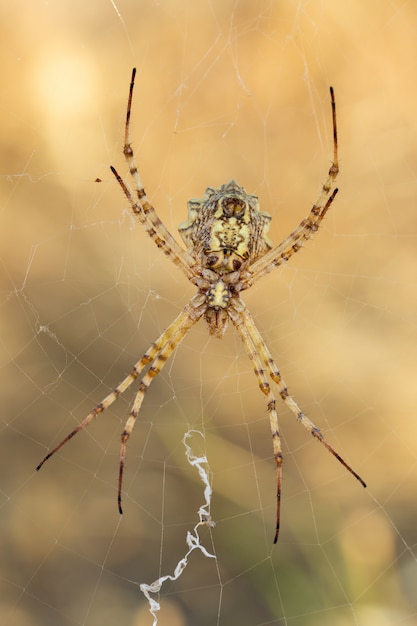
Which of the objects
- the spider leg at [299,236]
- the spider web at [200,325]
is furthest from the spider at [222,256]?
the spider web at [200,325]

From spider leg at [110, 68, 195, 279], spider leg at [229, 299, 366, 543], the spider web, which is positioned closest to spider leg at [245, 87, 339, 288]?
spider leg at [229, 299, 366, 543]

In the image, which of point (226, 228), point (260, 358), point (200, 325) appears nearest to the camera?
point (226, 228)

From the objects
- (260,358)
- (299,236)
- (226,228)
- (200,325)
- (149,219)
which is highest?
(149,219)

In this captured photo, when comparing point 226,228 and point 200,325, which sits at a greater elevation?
point 226,228

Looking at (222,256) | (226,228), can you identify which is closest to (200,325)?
(222,256)

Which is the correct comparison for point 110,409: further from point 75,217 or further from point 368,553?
point 368,553

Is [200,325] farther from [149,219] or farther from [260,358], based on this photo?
[149,219]

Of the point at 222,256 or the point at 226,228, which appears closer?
the point at 226,228

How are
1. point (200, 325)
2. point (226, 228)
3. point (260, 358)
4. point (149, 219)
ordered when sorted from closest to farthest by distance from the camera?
point (226, 228) → point (149, 219) → point (260, 358) → point (200, 325)
